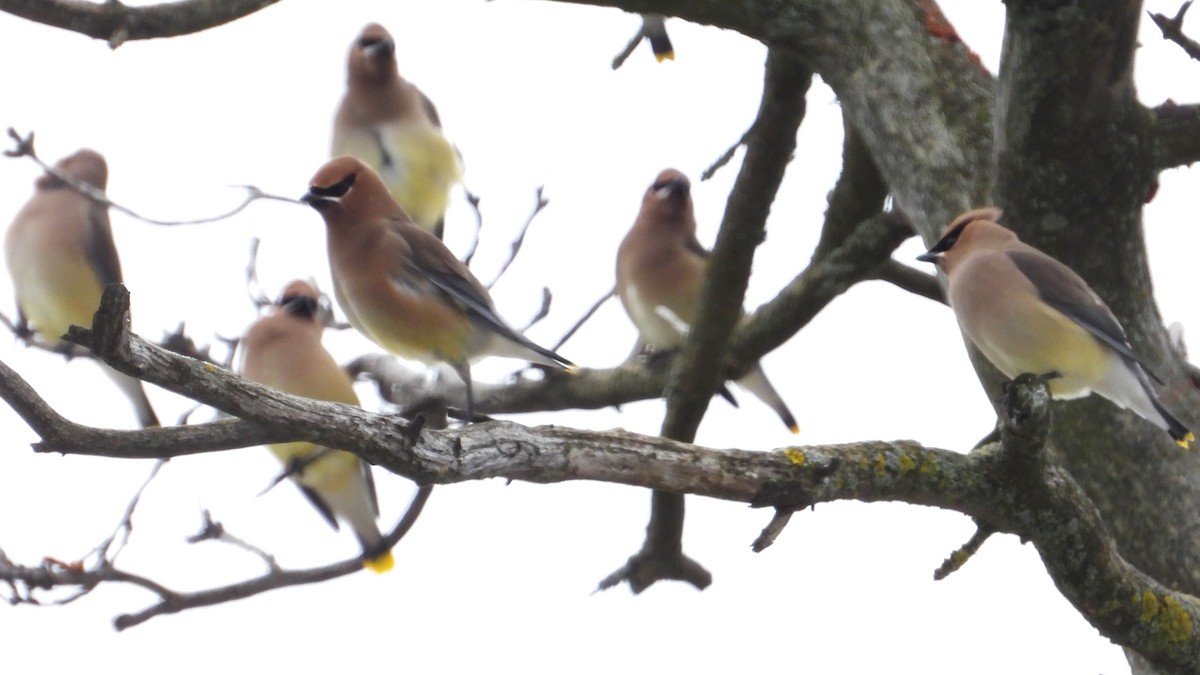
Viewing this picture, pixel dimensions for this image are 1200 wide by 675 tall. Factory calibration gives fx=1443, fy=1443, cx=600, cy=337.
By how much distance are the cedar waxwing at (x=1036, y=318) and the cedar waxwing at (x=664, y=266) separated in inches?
118

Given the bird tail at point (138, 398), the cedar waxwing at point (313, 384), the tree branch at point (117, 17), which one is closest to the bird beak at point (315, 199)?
the cedar waxwing at point (313, 384)

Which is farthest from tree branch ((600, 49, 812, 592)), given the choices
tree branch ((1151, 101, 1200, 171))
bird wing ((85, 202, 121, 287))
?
bird wing ((85, 202, 121, 287))

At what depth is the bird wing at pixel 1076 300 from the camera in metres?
3.31

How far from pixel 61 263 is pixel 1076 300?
13.0 ft

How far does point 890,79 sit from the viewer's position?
3500 mm

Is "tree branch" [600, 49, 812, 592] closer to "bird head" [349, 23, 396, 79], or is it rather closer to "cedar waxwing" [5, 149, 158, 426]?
"cedar waxwing" [5, 149, 158, 426]

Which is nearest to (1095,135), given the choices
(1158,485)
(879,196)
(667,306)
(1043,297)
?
(1043,297)

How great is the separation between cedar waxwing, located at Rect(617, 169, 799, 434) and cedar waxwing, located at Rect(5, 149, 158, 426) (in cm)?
231

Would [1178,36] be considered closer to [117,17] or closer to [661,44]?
[117,17]

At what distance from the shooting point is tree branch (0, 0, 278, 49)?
3.21 meters

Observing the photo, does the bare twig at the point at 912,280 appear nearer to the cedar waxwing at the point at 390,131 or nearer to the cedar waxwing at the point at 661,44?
the cedar waxwing at the point at 661,44

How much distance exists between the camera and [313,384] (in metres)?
5.51

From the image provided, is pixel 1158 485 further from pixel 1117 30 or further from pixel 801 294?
pixel 801 294

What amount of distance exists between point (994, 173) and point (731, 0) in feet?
2.66
